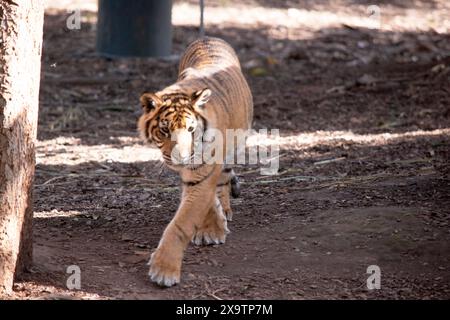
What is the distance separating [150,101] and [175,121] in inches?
8.9

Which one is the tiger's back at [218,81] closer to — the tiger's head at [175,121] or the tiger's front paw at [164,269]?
the tiger's head at [175,121]

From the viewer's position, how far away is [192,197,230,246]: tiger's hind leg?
5512 mm

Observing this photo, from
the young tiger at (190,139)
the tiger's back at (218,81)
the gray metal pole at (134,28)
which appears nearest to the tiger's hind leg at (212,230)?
the young tiger at (190,139)

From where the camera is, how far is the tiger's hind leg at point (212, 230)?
551 centimetres

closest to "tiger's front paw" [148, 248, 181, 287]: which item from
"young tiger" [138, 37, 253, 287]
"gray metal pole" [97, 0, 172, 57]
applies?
"young tiger" [138, 37, 253, 287]

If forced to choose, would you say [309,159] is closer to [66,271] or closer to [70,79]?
[66,271]

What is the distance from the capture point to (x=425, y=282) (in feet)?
16.1

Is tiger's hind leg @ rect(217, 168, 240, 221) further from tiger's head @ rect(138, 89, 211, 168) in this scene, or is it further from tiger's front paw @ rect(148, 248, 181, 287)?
→ tiger's front paw @ rect(148, 248, 181, 287)

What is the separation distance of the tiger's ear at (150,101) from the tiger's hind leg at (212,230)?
34.1 inches

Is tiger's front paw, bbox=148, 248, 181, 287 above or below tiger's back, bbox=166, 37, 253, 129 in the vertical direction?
below

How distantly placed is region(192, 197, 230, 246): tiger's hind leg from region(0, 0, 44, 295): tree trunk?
125 centimetres

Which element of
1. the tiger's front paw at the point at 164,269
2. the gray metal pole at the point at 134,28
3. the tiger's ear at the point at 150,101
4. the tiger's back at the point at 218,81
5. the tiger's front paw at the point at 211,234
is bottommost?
the tiger's front paw at the point at 164,269
